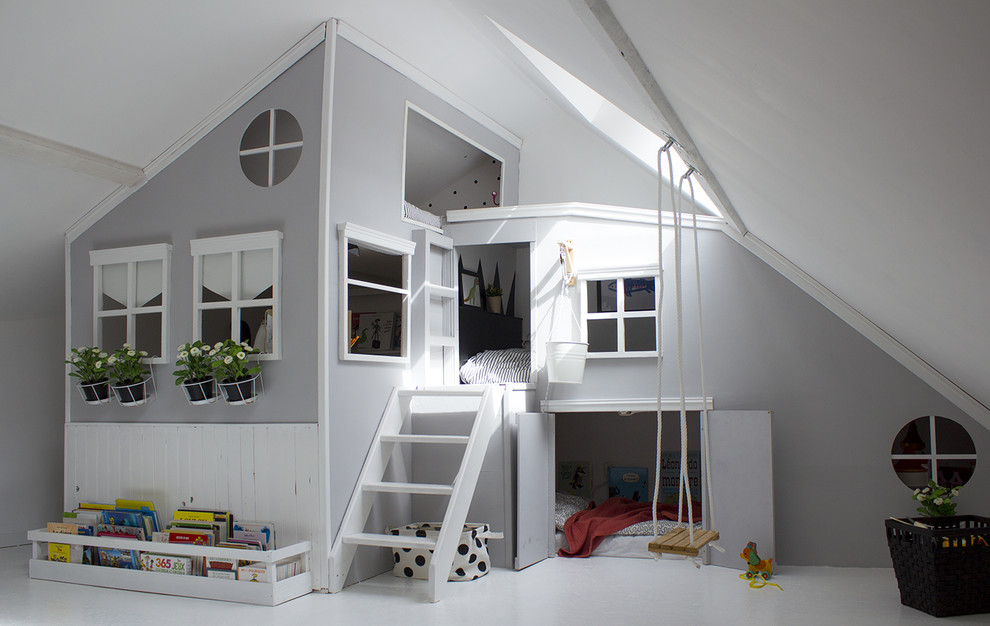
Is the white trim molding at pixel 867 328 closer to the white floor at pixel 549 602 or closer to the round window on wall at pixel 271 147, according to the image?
the white floor at pixel 549 602

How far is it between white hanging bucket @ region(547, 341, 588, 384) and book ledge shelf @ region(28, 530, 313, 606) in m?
1.98

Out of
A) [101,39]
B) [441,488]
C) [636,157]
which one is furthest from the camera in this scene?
[636,157]

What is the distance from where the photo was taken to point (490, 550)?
5.12 metres

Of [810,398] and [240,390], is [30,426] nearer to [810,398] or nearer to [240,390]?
[240,390]

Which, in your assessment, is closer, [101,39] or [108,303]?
[101,39]

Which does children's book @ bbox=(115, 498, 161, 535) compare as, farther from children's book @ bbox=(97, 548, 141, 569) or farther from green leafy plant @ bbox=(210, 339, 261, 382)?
green leafy plant @ bbox=(210, 339, 261, 382)

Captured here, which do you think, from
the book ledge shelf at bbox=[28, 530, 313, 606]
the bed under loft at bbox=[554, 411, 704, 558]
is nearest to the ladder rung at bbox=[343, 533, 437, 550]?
the book ledge shelf at bbox=[28, 530, 313, 606]

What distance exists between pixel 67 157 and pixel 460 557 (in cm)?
345

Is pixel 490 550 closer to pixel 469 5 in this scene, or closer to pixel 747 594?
pixel 747 594

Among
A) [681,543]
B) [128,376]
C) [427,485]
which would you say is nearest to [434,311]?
[427,485]

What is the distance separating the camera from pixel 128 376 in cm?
500

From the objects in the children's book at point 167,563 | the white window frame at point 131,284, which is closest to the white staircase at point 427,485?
the children's book at point 167,563

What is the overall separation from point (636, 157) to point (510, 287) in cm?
218

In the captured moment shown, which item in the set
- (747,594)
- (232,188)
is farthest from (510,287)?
(747,594)
